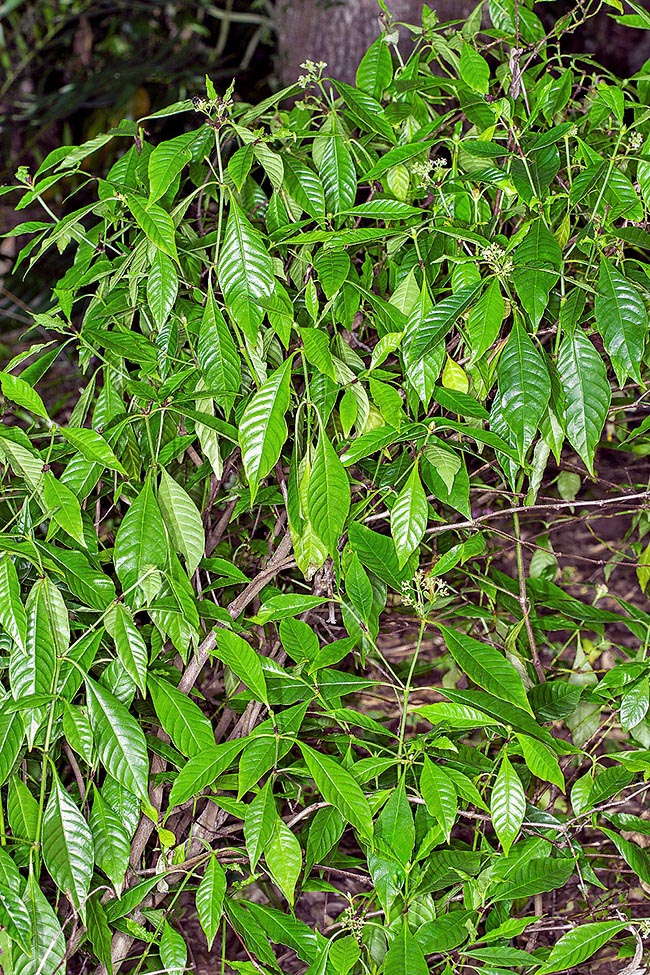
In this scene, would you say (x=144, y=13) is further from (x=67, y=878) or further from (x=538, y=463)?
(x=67, y=878)

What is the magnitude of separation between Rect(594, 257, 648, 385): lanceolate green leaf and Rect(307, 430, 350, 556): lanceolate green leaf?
276 mm

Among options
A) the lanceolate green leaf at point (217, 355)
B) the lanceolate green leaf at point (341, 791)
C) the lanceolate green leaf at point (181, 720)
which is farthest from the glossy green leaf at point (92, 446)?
the lanceolate green leaf at point (341, 791)

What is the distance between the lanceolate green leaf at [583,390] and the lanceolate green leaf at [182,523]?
364 mm

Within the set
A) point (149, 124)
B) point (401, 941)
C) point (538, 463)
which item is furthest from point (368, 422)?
point (149, 124)

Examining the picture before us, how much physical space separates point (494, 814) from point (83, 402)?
608 millimetres

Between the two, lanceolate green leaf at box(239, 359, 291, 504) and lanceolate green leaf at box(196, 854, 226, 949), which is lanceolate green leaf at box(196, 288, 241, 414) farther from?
lanceolate green leaf at box(196, 854, 226, 949)

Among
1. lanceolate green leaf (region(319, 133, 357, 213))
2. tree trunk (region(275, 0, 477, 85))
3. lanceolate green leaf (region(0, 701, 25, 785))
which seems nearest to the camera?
lanceolate green leaf (region(0, 701, 25, 785))

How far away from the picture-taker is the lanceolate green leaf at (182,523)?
83 cm

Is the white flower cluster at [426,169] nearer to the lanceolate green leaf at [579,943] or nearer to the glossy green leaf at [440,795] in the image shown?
the glossy green leaf at [440,795]

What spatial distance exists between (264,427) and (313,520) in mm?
96

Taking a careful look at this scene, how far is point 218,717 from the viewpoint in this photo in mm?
1172

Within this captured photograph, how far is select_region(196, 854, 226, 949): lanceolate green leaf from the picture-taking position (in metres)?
0.80

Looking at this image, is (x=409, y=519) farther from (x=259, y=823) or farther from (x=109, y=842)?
(x=109, y=842)

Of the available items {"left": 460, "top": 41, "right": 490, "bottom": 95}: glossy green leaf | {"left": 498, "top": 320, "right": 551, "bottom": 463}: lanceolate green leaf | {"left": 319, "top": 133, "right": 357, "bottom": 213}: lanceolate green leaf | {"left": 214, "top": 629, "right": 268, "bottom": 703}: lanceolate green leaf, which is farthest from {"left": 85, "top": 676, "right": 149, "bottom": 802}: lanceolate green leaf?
{"left": 460, "top": 41, "right": 490, "bottom": 95}: glossy green leaf
